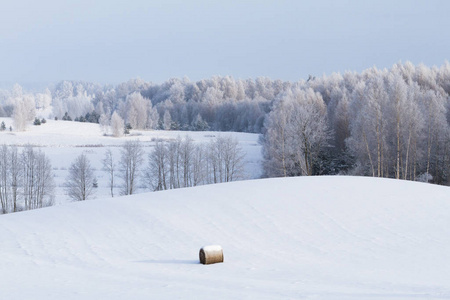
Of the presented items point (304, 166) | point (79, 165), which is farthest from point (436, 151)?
point (79, 165)

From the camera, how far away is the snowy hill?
8531 mm

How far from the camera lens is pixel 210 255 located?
1095cm

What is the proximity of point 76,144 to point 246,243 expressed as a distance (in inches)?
2297

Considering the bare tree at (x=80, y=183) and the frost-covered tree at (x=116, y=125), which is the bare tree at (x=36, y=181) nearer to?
the bare tree at (x=80, y=183)

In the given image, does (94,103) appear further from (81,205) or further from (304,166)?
(81,205)

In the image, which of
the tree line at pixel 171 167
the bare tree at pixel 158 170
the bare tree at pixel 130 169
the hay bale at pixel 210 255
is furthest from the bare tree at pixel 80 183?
the hay bale at pixel 210 255

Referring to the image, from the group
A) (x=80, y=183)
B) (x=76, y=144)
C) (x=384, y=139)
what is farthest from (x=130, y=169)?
(x=76, y=144)

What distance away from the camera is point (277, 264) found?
438 inches

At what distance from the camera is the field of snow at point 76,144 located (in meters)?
46.2

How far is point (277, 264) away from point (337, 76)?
73.7 meters

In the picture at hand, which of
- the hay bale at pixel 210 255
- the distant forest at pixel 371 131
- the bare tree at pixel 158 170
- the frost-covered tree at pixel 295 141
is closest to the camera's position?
the hay bale at pixel 210 255

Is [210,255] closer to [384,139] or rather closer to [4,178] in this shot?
[384,139]

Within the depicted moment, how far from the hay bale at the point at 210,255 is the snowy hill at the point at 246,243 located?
20 centimetres

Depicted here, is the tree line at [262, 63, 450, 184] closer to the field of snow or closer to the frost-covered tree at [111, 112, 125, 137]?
the field of snow
